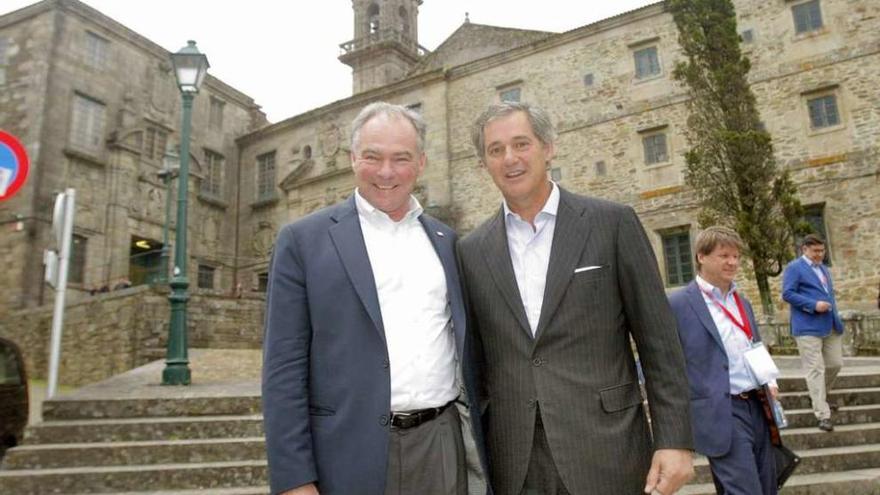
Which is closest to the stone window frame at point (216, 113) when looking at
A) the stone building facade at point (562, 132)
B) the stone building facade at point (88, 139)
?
the stone building facade at point (562, 132)

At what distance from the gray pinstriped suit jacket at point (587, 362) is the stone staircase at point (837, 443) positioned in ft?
10.7

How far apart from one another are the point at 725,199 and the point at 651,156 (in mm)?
4640

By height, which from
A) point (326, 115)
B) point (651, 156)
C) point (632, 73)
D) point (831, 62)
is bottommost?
point (651, 156)

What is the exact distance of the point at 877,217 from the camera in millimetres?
15719

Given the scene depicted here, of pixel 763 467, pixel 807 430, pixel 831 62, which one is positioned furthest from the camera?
pixel 831 62

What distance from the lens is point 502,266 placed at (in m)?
2.26

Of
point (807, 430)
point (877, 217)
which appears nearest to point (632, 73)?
point (877, 217)

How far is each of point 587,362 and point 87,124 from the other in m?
25.5

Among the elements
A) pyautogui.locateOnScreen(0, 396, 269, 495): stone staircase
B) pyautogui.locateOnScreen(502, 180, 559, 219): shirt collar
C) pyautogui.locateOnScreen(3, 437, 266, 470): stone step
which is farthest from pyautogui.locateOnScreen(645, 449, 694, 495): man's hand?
pyautogui.locateOnScreen(3, 437, 266, 470): stone step

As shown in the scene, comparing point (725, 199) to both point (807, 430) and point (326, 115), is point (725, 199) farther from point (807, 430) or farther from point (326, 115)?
point (326, 115)

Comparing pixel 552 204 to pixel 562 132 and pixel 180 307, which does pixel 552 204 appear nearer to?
pixel 180 307

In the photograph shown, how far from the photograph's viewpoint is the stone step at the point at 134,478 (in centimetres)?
479

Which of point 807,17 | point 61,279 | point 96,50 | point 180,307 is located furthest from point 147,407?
point 96,50

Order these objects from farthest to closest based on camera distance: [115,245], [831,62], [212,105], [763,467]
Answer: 1. [212,105]
2. [115,245]
3. [831,62]
4. [763,467]
